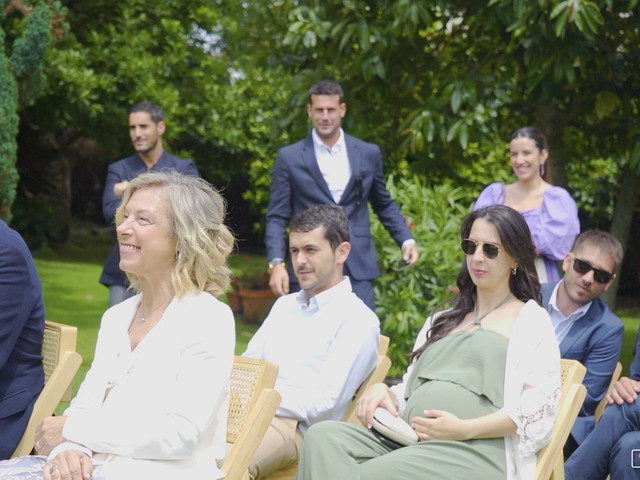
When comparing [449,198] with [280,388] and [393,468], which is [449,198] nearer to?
[280,388]

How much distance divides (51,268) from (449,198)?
1113 cm

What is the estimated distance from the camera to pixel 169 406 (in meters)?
3.28

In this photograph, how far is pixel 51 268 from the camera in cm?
1802

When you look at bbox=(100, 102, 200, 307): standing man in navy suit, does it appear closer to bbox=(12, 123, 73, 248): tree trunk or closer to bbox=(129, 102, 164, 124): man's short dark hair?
bbox=(129, 102, 164, 124): man's short dark hair

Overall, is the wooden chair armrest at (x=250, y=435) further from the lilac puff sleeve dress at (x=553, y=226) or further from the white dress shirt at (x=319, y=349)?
the lilac puff sleeve dress at (x=553, y=226)

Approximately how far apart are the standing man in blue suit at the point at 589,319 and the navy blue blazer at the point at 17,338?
242cm

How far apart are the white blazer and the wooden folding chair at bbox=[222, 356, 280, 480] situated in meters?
0.08

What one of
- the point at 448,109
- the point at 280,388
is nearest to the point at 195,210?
the point at 280,388

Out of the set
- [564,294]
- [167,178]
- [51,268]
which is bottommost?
[51,268]

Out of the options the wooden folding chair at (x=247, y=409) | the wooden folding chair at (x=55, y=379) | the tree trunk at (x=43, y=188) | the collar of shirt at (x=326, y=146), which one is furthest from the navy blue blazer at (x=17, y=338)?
the tree trunk at (x=43, y=188)

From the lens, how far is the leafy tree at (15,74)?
10070mm

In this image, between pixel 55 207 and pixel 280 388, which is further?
pixel 55 207

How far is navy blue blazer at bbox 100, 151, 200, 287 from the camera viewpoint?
22.5ft

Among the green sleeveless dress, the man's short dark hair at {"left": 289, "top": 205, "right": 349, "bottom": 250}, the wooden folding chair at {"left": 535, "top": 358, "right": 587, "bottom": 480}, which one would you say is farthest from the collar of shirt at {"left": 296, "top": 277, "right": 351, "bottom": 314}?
the wooden folding chair at {"left": 535, "top": 358, "right": 587, "bottom": 480}
